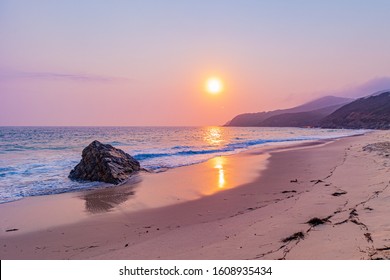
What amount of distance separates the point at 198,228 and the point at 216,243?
1.23 m

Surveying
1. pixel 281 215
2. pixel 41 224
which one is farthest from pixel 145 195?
pixel 281 215

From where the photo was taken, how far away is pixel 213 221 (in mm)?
7051

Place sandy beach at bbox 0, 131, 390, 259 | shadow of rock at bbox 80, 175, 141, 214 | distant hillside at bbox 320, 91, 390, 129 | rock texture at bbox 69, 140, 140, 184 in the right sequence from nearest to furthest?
sandy beach at bbox 0, 131, 390, 259 → shadow of rock at bbox 80, 175, 141, 214 → rock texture at bbox 69, 140, 140, 184 → distant hillside at bbox 320, 91, 390, 129

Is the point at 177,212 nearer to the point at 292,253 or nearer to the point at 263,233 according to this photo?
the point at 263,233

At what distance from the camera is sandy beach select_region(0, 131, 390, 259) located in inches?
190

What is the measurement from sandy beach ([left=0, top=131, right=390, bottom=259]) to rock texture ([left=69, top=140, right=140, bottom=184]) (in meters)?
2.04

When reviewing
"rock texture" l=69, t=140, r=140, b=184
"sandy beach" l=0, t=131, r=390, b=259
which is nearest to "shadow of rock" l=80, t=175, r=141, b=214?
"sandy beach" l=0, t=131, r=390, b=259

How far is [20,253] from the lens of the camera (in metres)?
5.81

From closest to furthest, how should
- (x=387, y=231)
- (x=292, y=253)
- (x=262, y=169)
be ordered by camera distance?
(x=292, y=253)
(x=387, y=231)
(x=262, y=169)

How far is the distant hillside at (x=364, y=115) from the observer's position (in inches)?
4578

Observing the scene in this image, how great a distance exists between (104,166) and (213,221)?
341 inches

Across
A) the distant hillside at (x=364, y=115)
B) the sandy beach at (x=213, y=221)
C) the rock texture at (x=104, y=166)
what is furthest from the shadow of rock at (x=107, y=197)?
the distant hillside at (x=364, y=115)

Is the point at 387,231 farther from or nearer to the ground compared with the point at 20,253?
farther from the ground

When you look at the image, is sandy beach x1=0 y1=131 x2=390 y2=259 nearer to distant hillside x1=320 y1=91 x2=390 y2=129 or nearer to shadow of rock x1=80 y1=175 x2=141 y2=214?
shadow of rock x1=80 y1=175 x2=141 y2=214
